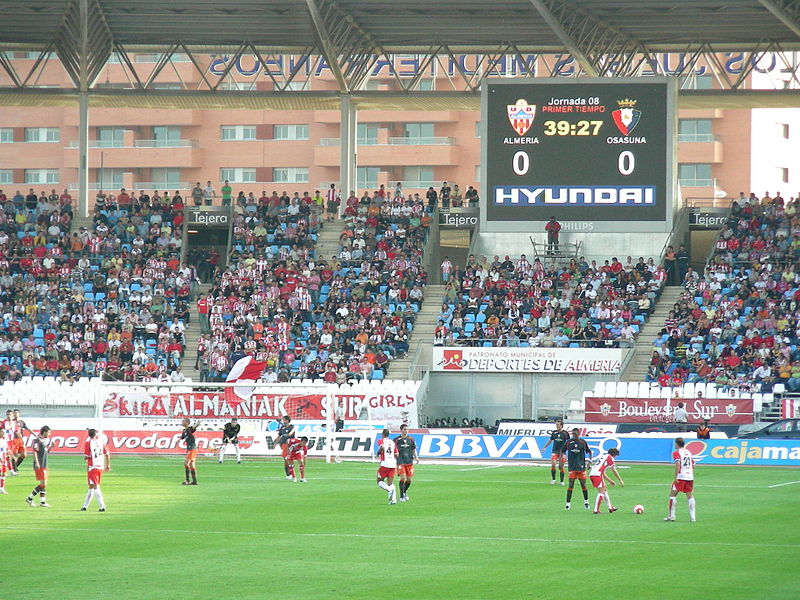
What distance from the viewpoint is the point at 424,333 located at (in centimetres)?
5412

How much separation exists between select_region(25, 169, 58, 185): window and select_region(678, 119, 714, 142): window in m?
47.0

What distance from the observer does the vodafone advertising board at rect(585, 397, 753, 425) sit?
4534 centimetres

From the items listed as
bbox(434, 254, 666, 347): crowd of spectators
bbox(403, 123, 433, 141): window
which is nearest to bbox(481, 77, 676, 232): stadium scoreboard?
bbox(434, 254, 666, 347): crowd of spectators

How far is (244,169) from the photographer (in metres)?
105

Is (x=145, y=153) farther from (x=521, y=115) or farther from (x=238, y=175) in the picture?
(x=521, y=115)

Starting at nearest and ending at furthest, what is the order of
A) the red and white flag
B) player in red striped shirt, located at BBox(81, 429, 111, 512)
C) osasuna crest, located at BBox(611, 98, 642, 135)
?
player in red striped shirt, located at BBox(81, 429, 111, 512)
the red and white flag
osasuna crest, located at BBox(611, 98, 642, 135)

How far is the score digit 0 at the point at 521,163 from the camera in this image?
183ft

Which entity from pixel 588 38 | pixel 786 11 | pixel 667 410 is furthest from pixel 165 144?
pixel 667 410

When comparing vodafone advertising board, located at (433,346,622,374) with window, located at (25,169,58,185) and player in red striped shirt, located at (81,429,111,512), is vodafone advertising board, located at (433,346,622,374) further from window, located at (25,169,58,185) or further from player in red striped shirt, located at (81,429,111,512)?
window, located at (25,169,58,185)

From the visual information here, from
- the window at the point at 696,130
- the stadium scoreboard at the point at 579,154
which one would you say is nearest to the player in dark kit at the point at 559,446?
the stadium scoreboard at the point at 579,154

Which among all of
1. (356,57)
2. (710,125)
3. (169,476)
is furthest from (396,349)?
(710,125)

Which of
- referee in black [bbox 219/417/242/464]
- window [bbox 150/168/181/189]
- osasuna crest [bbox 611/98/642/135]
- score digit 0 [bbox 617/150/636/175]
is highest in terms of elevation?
window [bbox 150/168/181/189]

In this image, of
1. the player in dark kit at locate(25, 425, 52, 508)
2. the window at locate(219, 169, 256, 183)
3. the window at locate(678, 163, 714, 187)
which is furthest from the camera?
the window at locate(219, 169, 256, 183)

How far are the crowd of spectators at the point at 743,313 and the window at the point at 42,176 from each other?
211ft
